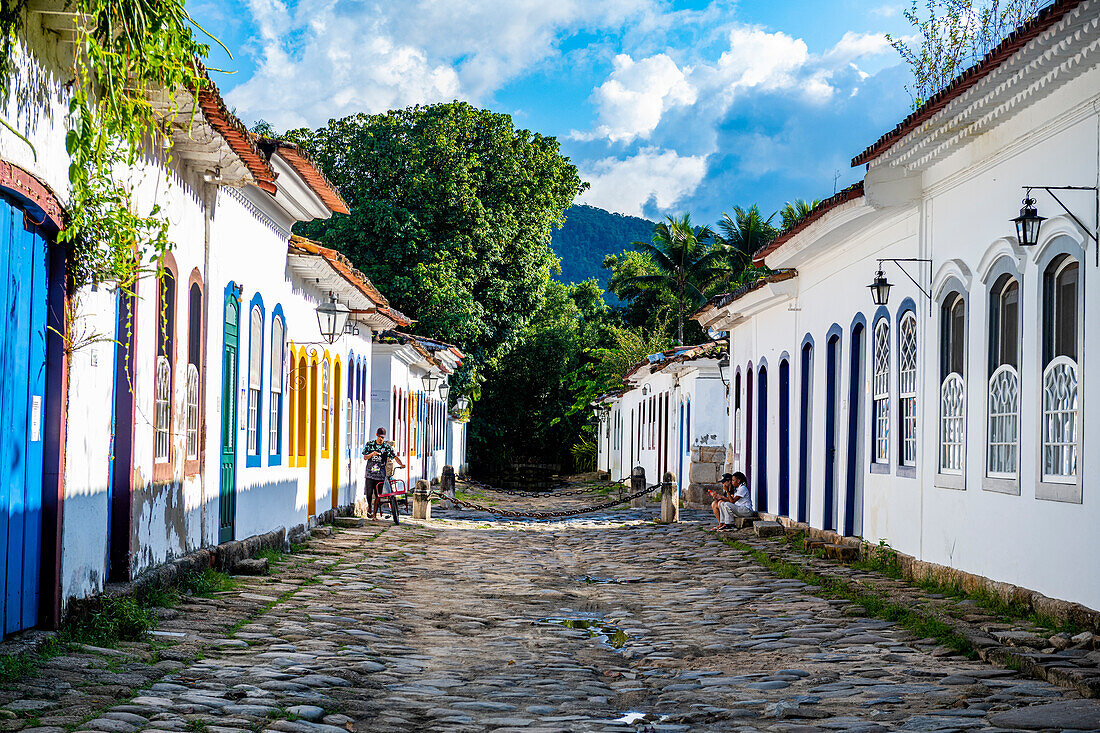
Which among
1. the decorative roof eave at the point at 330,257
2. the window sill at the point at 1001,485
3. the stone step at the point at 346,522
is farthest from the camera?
the stone step at the point at 346,522

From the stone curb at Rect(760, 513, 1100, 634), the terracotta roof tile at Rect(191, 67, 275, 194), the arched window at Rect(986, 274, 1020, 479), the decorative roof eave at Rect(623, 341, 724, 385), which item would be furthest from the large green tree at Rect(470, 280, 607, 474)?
the arched window at Rect(986, 274, 1020, 479)

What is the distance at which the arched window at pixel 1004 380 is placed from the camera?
988 centimetres

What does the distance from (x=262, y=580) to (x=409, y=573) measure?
7.03 feet

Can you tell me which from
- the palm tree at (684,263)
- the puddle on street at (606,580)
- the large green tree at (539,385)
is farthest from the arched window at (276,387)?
the large green tree at (539,385)

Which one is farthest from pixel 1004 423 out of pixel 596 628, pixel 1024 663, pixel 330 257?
pixel 330 257

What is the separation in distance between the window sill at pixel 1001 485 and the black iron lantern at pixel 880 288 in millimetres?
3238

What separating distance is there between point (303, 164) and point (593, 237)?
110030mm

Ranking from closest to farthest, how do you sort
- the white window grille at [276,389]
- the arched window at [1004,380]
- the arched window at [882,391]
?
the arched window at [1004,380]
the arched window at [882,391]
the white window grille at [276,389]

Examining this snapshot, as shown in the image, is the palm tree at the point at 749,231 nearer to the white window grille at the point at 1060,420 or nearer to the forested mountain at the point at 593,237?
the white window grille at the point at 1060,420

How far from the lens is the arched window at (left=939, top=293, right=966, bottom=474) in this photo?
36.7 ft

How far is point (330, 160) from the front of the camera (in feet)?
121

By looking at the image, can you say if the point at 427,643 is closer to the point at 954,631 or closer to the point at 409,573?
the point at 954,631

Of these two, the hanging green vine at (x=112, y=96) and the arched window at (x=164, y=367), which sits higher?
the hanging green vine at (x=112, y=96)

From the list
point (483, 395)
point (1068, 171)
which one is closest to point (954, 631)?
point (1068, 171)
